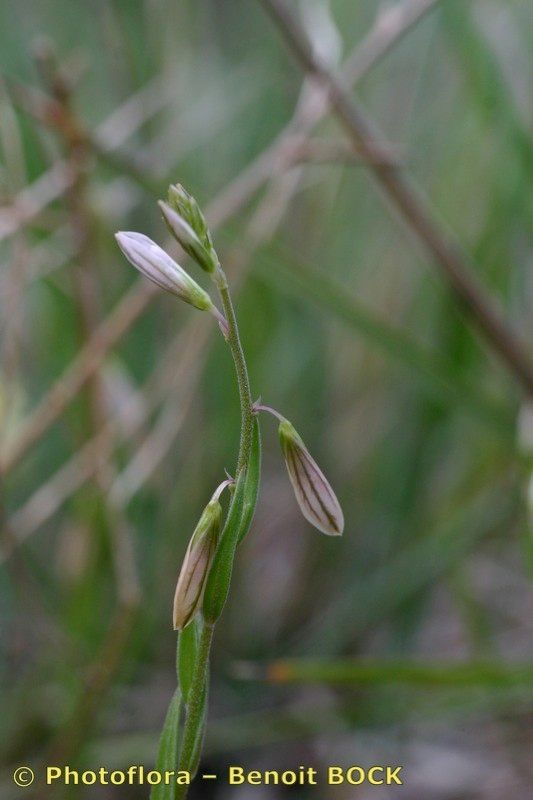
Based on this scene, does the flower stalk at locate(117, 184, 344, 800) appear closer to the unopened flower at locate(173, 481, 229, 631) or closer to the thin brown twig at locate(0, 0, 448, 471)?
the unopened flower at locate(173, 481, 229, 631)

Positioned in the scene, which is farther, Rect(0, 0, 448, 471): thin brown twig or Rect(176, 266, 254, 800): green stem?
Rect(0, 0, 448, 471): thin brown twig

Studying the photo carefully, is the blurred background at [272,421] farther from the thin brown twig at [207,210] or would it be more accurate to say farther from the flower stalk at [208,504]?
the flower stalk at [208,504]

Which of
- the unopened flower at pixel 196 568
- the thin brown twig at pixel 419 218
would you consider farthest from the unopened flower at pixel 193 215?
the thin brown twig at pixel 419 218

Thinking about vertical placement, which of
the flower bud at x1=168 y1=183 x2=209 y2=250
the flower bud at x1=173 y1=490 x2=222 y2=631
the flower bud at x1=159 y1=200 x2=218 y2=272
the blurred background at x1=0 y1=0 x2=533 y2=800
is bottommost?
the flower bud at x1=173 y1=490 x2=222 y2=631

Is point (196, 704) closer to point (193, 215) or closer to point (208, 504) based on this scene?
point (208, 504)

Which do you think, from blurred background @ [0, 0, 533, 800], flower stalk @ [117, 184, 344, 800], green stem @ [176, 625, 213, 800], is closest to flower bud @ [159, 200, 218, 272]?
flower stalk @ [117, 184, 344, 800]

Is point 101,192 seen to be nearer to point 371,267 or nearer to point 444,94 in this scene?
point 371,267
